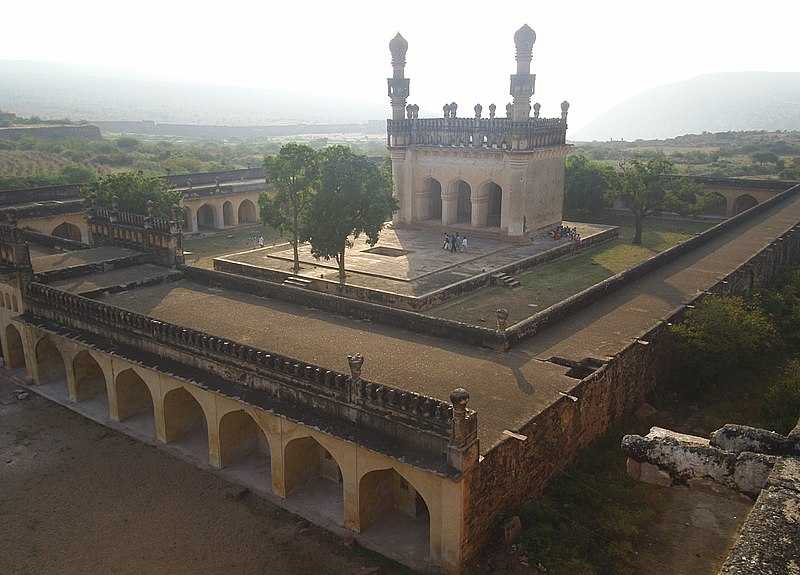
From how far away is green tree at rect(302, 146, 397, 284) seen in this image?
2581 centimetres

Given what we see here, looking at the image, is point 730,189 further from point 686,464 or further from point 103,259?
point 686,464

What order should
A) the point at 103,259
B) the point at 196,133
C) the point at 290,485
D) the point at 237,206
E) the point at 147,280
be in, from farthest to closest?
the point at 196,133 < the point at 237,206 < the point at 103,259 < the point at 147,280 < the point at 290,485

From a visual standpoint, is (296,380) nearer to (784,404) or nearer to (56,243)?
(784,404)

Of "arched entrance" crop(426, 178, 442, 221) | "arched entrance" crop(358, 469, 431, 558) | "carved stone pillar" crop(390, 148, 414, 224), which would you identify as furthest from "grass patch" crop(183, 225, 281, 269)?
"arched entrance" crop(358, 469, 431, 558)

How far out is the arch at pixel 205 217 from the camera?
160ft

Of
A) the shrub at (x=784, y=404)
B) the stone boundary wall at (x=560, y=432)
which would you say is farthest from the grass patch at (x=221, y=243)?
the shrub at (x=784, y=404)

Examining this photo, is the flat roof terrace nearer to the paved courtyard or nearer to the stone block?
the stone block

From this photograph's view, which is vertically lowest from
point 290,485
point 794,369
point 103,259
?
point 290,485

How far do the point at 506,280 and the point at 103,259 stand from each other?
16317 mm

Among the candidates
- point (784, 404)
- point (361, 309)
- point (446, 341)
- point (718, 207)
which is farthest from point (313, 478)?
point (718, 207)

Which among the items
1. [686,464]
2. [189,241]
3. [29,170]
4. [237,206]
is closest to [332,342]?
[686,464]

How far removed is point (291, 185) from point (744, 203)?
123 feet

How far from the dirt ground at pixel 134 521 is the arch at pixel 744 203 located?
1792 inches

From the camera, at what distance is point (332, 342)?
19266 millimetres
